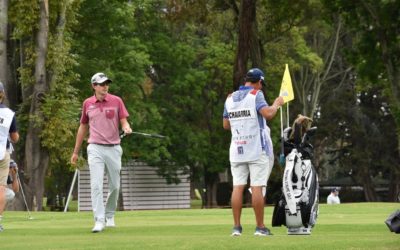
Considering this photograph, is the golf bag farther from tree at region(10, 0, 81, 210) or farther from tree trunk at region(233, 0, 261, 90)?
tree trunk at region(233, 0, 261, 90)


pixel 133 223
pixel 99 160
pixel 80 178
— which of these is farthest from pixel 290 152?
pixel 80 178

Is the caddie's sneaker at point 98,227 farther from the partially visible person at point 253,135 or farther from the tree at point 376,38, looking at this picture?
the tree at point 376,38

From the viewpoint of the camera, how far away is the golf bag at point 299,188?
1380cm

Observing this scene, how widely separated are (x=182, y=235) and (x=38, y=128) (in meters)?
23.2

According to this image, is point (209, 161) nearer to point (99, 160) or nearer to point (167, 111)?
point (167, 111)

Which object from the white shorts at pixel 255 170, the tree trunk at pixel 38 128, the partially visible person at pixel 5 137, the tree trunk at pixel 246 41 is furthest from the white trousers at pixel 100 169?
the tree trunk at pixel 246 41

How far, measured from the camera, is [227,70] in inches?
2154

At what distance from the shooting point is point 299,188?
13867 mm

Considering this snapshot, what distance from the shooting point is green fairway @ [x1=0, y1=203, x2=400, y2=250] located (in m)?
12.1

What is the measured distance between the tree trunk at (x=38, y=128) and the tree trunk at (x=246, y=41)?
6.43 m

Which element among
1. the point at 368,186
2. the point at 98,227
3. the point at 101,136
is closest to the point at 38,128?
the point at 101,136

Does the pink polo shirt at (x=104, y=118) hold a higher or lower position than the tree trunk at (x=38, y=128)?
lower

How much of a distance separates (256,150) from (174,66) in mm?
40859

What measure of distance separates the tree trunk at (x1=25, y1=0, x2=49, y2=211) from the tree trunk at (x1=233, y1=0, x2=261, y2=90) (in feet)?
21.1
